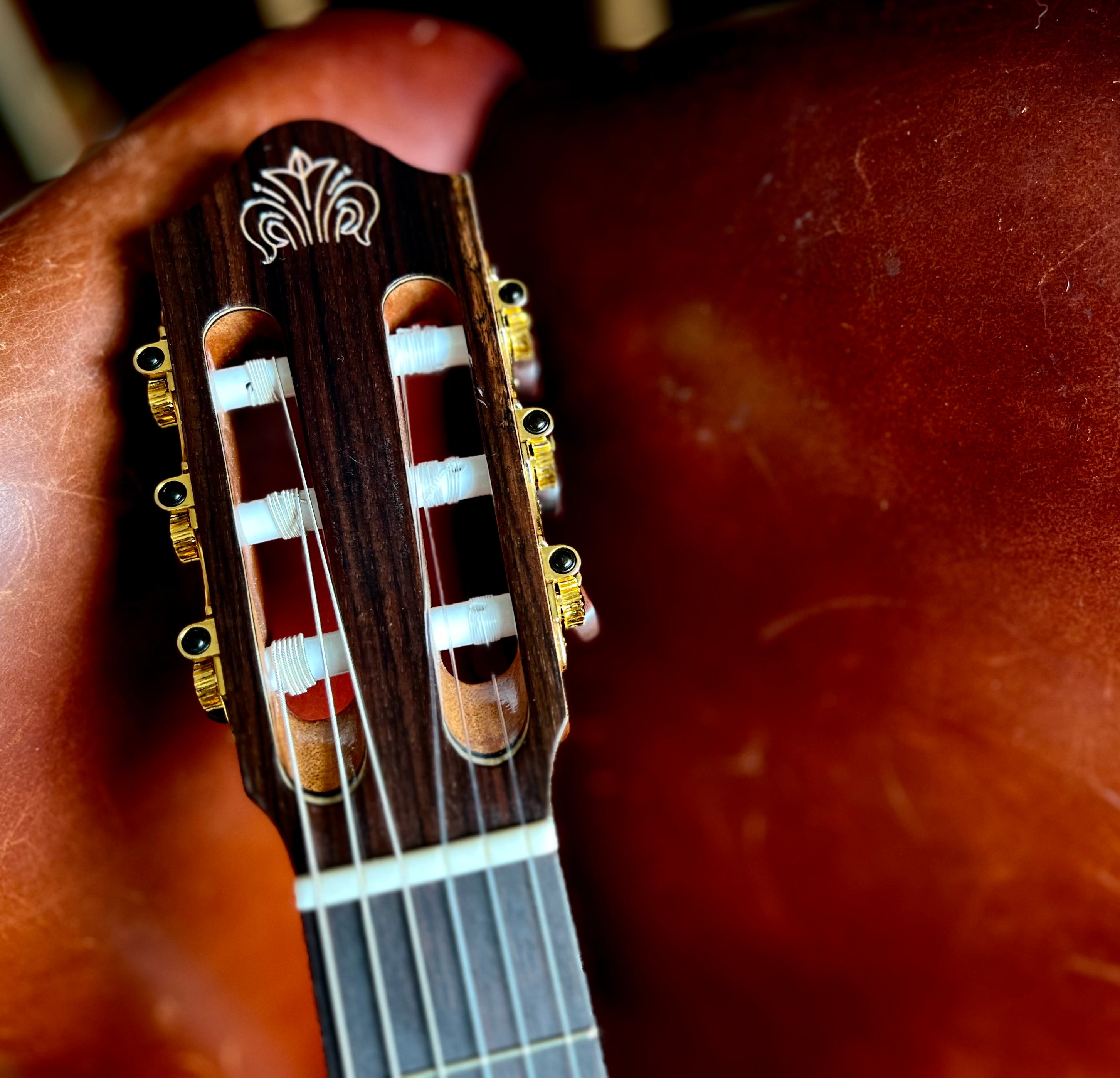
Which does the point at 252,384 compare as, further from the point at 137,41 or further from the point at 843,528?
the point at 137,41

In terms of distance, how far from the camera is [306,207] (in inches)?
19.9

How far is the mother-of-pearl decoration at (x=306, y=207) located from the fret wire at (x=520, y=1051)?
0.42m

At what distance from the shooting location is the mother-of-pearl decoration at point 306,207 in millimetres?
503

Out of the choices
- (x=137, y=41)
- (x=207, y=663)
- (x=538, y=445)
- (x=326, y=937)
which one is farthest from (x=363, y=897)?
(x=137, y=41)

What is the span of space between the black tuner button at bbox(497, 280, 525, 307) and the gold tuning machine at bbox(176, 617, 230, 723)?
228 mm


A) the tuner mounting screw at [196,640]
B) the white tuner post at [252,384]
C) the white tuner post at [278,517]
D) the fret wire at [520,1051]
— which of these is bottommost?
the fret wire at [520,1051]

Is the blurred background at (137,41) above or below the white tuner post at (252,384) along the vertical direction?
above

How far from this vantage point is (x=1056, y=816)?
60 cm

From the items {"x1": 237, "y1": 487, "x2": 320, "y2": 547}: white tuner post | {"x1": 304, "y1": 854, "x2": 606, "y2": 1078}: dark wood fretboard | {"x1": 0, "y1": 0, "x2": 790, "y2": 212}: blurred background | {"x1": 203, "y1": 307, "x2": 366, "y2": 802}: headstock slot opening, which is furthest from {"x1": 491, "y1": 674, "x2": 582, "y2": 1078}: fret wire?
{"x1": 0, "y1": 0, "x2": 790, "y2": 212}: blurred background

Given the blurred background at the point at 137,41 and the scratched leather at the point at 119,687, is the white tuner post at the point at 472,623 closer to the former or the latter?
the scratched leather at the point at 119,687

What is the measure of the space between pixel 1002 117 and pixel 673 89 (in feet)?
0.66

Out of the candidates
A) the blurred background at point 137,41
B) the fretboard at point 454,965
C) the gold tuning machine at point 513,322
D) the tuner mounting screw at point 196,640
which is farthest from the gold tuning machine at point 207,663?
the blurred background at point 137,41

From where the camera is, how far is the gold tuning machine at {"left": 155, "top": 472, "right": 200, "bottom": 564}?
469 mm

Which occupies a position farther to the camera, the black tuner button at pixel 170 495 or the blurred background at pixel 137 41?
the blurred background at pixel 137 41
